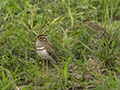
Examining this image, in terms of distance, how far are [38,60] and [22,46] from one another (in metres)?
0.46

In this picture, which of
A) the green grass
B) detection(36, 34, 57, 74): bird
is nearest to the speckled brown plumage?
detection(36, 34, 57, 74): bird

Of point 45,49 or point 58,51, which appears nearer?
point 45,49

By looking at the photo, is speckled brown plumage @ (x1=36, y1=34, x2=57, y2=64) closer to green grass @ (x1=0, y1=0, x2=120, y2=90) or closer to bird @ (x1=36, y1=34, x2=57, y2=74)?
bird @ (x1=36, y1=34, x2=57, y2=74)

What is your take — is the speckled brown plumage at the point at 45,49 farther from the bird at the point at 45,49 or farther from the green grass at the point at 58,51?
the green grass at the point at 58,51

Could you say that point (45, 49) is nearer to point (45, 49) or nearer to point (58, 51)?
point (45, 49)

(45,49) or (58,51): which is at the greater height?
(45,49)

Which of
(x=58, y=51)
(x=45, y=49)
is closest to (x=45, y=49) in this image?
(x=45, y=49)

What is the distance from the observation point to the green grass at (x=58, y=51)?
12.2ft

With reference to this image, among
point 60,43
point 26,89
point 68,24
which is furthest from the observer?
point 68,24

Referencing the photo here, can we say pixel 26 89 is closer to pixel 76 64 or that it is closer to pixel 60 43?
pixel 76 64

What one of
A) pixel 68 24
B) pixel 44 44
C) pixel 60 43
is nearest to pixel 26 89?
pixel 44 44

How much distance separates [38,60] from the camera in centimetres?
494

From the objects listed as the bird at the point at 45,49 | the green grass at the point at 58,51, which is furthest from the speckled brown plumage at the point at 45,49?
the green grass at the point at 58,51

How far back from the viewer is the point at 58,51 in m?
5.09
